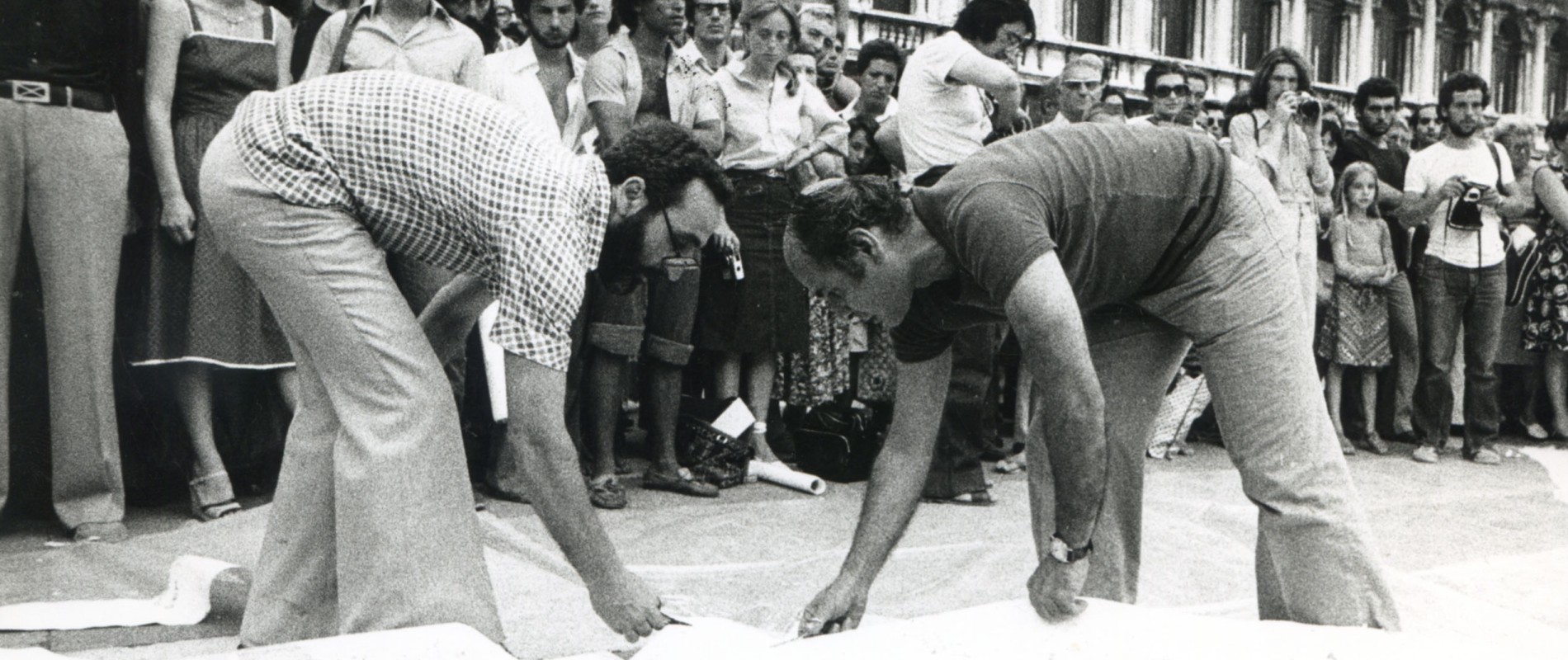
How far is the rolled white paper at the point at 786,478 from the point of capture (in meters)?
5.50

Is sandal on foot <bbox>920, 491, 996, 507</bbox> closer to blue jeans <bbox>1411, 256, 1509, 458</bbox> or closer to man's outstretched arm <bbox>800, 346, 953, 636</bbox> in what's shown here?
man's outstretched arm <bbox>800, 346, 953, 636</bbox>

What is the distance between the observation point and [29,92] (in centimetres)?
421

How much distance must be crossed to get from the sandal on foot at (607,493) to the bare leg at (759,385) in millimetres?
862

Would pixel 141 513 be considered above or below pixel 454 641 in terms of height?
below

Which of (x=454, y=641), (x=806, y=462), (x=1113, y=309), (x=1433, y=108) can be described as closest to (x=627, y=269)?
(x=454, y=641)

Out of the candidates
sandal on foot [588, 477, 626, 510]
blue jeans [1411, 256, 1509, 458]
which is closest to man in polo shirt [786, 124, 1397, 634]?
sandal on foot [588, 477, 626, 510]

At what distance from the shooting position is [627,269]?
303cm

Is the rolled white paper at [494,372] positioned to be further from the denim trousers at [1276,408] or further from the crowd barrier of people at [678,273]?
the denim trousers at [1276,408]

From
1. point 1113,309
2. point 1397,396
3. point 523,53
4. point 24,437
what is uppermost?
point 523,53

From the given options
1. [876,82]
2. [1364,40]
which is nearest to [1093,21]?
[1364,40]

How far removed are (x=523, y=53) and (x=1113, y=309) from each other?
2935 mm

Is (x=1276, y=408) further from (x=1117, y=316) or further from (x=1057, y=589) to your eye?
(x=1057, y=589)

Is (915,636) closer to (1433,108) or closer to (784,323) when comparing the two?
(784,323)

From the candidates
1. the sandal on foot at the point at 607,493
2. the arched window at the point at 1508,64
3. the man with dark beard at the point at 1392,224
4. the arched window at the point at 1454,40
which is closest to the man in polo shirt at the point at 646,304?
the sandal on foot at the point at 607,493
